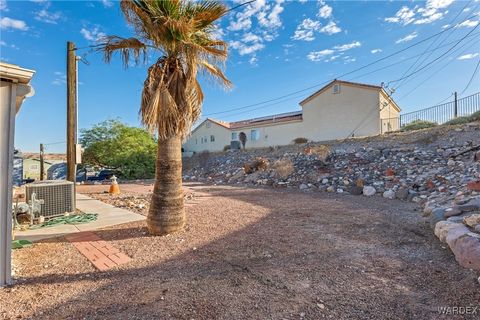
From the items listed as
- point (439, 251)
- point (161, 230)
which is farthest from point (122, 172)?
point (439, 251)

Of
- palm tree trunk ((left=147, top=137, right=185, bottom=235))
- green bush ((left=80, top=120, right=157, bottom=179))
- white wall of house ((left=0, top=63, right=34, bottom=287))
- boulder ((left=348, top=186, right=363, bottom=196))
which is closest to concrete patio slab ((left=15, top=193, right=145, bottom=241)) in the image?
palm tree trunk ((left=147, top=137, right=185, bottom=235))

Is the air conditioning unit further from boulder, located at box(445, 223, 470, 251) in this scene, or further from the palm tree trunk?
boulder, located at box(445, 223, 470, 251)

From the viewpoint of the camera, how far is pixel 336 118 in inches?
866

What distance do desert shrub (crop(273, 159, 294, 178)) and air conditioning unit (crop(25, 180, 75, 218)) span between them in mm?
8895

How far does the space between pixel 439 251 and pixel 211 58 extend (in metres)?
4.89

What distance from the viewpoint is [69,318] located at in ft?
7.71

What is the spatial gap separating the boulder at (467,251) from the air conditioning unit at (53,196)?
7657 mm

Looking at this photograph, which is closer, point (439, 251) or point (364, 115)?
point (439, 251)

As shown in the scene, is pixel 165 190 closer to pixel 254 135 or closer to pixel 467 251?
pixel 467 251

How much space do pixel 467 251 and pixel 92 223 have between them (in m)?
6.59

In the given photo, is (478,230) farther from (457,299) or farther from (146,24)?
(146,24)

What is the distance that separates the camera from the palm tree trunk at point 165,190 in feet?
15.4

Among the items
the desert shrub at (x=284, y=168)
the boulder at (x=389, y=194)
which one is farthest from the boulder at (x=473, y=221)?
the desert shrub at (x=284, y=168)

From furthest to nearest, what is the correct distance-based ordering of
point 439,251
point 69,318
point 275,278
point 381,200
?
point 381,200
point 439,251
point 275,278
point 69,318
